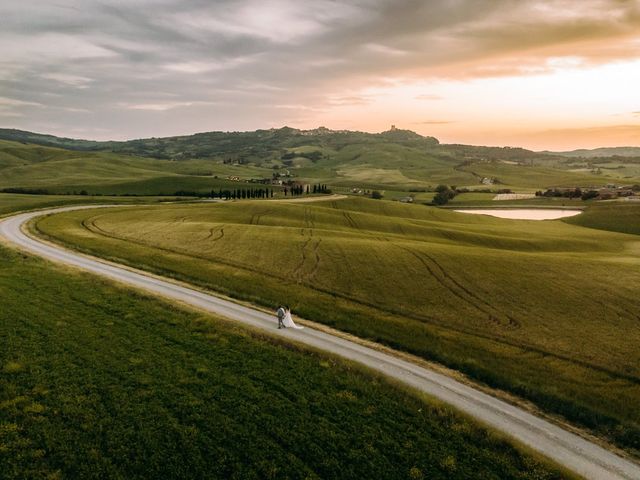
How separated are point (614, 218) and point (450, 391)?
151625 mm

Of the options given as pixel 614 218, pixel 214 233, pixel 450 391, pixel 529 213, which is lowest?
pixel 450 391

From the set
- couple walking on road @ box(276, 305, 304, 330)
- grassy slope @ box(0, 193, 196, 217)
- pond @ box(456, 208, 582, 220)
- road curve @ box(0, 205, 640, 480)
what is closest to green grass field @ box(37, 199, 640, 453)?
road curve @ box(0, 205, 640, 480)

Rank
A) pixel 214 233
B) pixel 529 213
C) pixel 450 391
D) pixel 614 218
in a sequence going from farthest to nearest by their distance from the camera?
pixel 529 213 < pixel 614 218 < pixel 214 233 < pixel 450 391

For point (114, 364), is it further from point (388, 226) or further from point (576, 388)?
point (388, 226)

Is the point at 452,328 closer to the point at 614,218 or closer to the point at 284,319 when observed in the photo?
the point at 284,319

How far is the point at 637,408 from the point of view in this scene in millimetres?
27734

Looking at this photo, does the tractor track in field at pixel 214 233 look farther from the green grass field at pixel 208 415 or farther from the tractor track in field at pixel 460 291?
the green grass field at pixel 208 415

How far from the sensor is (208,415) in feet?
75.4

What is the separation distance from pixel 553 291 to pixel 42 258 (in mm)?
65657

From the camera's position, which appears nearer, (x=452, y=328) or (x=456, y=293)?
(x=452, y=328)

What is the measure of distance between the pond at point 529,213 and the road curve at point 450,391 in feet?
491

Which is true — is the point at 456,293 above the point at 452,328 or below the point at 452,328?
above

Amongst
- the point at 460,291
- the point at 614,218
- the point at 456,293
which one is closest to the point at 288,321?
the point at 456,293

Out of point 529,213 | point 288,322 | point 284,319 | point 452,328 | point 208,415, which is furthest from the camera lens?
point 529,213
